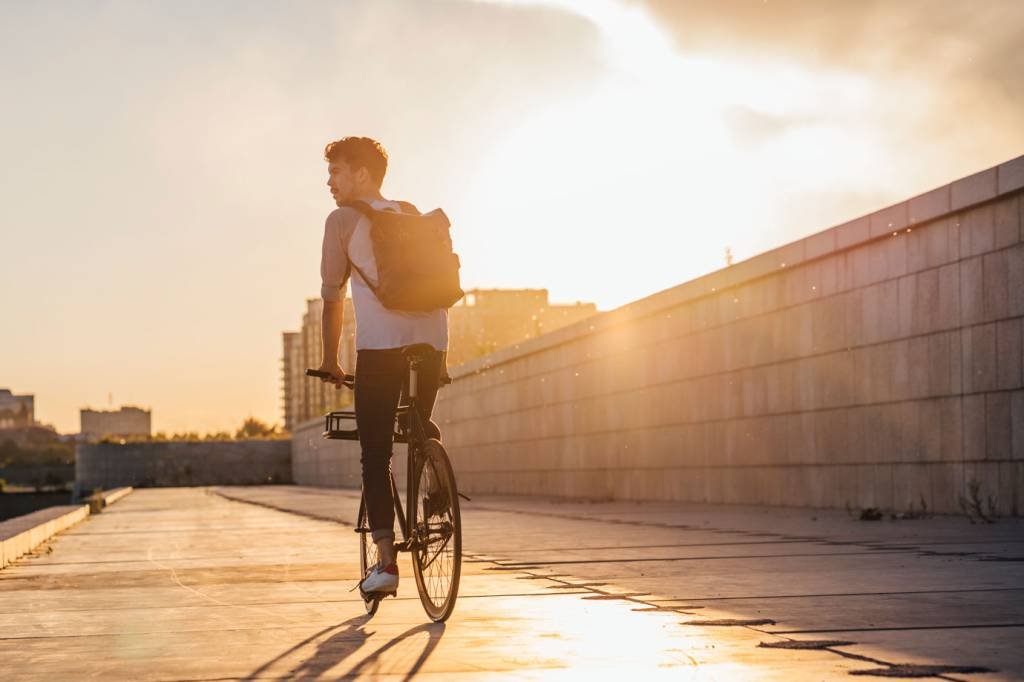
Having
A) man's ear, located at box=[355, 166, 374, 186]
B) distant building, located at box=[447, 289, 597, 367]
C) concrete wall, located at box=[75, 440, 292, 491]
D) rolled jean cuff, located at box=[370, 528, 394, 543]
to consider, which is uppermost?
distant building, located at box=[447, 289, 597, 367]

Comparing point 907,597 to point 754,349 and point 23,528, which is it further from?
point 754,349

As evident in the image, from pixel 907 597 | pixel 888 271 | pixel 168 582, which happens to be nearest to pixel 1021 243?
pixel 888 271

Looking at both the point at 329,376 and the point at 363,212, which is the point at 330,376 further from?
the point at 363,212

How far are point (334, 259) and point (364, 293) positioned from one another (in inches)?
7.4

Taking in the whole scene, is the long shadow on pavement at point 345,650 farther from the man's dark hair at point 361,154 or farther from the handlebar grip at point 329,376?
the man's dark hair at point 361,154

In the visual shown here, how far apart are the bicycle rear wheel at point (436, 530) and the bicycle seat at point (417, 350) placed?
0.34 m

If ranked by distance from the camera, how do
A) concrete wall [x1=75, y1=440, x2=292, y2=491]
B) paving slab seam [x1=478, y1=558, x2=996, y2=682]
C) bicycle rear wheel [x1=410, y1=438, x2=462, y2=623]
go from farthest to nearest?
concrete wall [x1=75, y1=440, x2=292, y2=491]
bicycle rear wheel [x1=410, y1=438, x2=462, y2=623]
paving slab seam [x1=478, y1=558, x2=996, y2=682]

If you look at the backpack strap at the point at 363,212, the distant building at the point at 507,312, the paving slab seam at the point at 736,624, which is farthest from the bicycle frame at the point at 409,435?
the distant building at the point at 507,312

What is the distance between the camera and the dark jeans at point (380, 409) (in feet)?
18.6

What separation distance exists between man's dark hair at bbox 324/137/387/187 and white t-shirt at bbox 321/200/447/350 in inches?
7.5

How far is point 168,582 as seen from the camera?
26.7 ft

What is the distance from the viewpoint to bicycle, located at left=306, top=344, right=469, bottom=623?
553 cm

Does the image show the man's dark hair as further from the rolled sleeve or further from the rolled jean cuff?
the rolled jean cuff

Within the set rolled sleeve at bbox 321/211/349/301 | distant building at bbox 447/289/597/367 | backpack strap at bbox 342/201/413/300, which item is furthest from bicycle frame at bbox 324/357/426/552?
distant building at bbox 447/289/597/367
